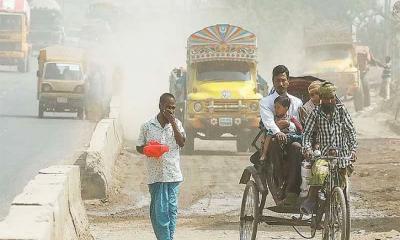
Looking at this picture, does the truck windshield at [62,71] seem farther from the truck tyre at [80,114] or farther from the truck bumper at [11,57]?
the truck bumper at [11,57]

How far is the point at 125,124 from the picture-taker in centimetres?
3584

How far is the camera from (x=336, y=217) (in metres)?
10.5

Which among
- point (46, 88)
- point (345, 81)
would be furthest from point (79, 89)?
point (345, 81)

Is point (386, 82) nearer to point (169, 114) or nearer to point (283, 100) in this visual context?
point (283, 100)

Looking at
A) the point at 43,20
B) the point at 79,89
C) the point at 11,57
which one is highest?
the point at 43,20

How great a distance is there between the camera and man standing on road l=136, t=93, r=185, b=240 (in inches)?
438

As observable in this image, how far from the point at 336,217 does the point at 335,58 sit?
3358 centimetres

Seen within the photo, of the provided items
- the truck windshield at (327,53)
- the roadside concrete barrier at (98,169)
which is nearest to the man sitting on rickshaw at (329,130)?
the roadside concrete barrier at (98,169)

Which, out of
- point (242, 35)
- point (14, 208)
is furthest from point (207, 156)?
point (14, 208)

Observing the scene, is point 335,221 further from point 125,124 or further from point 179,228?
point 125,124

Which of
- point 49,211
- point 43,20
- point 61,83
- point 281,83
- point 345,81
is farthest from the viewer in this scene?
point 43,20

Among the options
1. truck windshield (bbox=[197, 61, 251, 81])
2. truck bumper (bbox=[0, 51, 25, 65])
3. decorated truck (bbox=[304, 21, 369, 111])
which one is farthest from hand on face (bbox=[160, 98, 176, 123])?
truck bumper (bbox=[0, 51, 25, 65])

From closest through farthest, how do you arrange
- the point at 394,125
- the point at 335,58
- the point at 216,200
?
1. the point at 216,200
2. the point at 394,125
3. the point at 335,58

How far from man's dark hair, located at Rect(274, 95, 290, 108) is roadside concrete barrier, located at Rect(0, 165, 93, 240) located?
7.44ft
